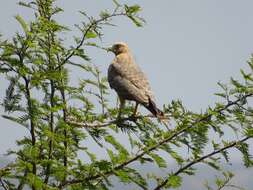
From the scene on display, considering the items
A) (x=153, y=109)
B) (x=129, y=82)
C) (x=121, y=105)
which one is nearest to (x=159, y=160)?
(x=153, y=109)

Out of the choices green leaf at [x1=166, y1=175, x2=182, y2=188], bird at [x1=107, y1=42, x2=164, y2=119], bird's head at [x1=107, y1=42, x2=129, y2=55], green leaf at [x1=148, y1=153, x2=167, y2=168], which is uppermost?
bird's head at [x1=107, y1=42, x2=129, y2=55]

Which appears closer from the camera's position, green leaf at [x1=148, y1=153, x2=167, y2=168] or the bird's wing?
green leaf at [x1=148, y1=153, x2=167, y2=168]

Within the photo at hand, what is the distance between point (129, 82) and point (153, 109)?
6.65 ft

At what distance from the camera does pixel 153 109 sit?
10.1 metres

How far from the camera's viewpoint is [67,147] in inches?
337

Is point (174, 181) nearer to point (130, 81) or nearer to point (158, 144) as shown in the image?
point (158, 144)

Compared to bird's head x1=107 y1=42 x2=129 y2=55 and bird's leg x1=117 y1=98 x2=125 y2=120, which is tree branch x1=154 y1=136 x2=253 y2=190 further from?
bird's head x1=107 y1=42 x2=129 y2=55

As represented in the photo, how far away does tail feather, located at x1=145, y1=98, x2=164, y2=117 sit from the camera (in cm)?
924

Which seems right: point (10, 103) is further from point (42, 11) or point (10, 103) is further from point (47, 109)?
point (42, 11)

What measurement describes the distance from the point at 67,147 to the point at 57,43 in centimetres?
142

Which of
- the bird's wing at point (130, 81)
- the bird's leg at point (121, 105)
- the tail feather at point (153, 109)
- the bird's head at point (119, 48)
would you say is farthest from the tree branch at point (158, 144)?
the bird's head at point (119, 48)

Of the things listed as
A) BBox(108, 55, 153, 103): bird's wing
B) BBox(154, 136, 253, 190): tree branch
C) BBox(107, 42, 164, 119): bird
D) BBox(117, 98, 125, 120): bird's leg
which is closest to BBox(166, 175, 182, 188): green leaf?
BBox(154, 136, 253, 190): tree branch

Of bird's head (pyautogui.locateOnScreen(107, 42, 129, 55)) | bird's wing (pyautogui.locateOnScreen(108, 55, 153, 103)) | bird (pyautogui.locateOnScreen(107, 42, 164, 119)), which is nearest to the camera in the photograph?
bird (pyautogui.locateOnScreen(107, 42, 164, 119))

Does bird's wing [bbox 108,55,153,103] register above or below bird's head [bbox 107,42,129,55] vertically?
below
